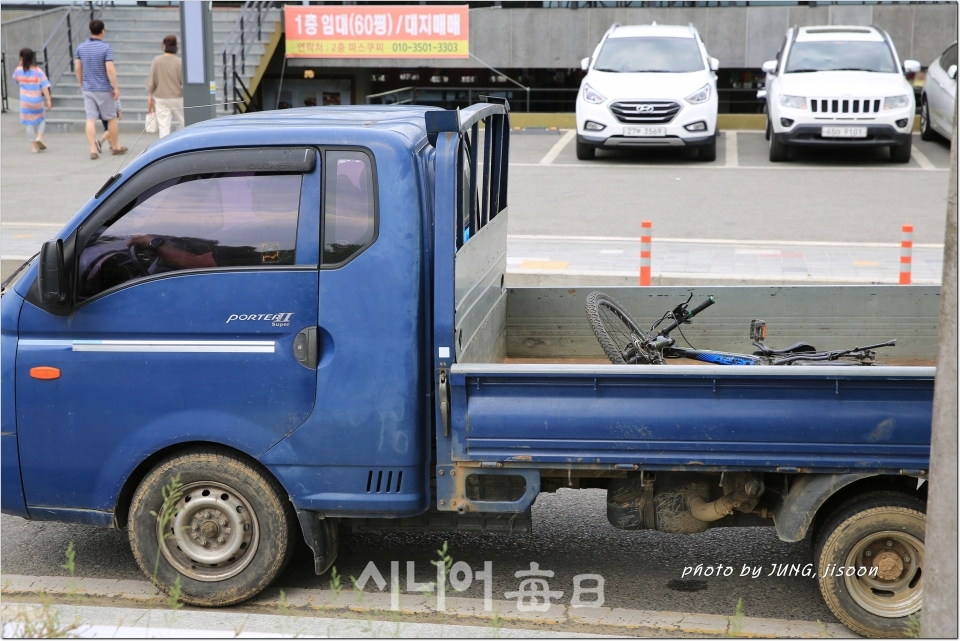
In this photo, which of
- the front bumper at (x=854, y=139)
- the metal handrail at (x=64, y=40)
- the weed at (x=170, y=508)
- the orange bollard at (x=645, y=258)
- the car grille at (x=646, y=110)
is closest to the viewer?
the weed at (x=170, y=508)

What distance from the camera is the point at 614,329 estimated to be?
573 cm

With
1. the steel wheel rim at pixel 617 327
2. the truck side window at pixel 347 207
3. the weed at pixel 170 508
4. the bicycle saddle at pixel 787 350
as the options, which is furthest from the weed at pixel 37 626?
the bicycle saddle at pixel 787 350

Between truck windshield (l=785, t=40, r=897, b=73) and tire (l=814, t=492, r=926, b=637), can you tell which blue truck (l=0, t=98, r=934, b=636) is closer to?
tire (l=814, t=492, r=926, b=637)

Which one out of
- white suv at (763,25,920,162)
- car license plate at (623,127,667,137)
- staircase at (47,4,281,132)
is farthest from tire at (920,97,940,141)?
staircase at (47,4,281,132)

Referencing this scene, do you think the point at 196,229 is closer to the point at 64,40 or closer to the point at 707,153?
the point at 707,153

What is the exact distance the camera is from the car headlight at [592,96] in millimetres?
17969

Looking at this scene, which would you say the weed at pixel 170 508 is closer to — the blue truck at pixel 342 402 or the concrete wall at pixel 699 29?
the blue truck at pixel 342 402

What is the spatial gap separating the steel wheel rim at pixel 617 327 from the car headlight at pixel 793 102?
42.1ft

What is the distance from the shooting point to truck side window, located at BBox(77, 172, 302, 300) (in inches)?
180

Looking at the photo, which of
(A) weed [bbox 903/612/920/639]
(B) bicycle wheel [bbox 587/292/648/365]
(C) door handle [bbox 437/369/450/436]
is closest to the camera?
(A) weed [bbox 903/612/920/639]

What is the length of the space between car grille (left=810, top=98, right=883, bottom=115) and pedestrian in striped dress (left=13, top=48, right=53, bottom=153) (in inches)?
523

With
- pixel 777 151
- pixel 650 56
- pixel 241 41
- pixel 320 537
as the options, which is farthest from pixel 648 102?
pixel 320 537

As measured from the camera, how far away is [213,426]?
4.55m

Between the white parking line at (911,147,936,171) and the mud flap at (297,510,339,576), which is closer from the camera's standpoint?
the mud flap at (297,510,339,576)
